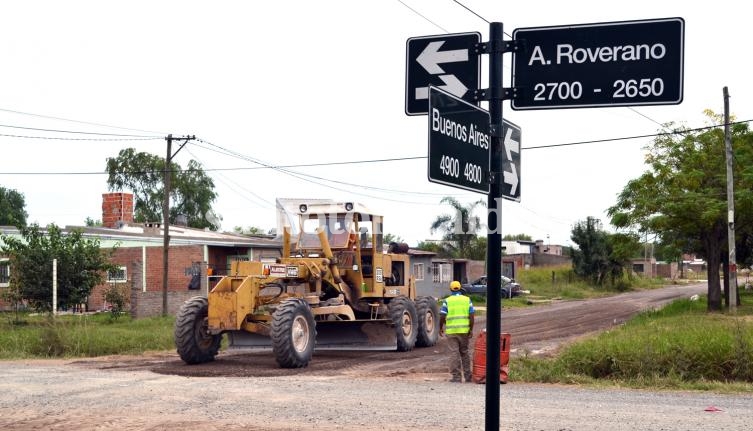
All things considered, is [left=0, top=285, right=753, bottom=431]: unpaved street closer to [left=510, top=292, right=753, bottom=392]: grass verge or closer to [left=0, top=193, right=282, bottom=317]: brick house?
[left=510, top=292, right=753, bottom=392]: grass verge

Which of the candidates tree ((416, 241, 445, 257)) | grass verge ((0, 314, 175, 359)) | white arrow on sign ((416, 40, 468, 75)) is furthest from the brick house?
white arrow on sign ((416, 40, 468, 75))

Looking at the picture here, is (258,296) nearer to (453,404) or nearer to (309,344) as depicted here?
(309,344)

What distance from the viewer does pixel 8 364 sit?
18734 mm

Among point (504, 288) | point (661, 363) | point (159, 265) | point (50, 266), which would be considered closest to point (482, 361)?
point (661, 363)

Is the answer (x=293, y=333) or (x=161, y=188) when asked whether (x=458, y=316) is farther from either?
(x=161, y=188)

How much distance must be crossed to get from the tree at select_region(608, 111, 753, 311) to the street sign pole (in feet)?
90.3

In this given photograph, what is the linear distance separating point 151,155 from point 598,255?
36.3m

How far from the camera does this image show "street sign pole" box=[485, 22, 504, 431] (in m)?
5.23

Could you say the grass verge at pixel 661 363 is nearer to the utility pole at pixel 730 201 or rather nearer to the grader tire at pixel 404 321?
the grader tire at pixel 404 321

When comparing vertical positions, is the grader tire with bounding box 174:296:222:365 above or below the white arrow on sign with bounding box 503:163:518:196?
below

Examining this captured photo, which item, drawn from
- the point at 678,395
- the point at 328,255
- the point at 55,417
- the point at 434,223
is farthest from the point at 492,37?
the point at 434,223

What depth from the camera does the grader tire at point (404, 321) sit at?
69.4 feet

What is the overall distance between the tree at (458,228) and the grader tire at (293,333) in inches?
1617

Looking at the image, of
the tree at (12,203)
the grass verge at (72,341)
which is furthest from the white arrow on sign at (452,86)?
the tree at (12,203)
